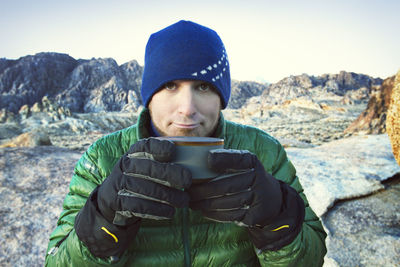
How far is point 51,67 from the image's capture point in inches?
3177

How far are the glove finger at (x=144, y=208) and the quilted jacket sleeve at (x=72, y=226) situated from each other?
44 centimetres

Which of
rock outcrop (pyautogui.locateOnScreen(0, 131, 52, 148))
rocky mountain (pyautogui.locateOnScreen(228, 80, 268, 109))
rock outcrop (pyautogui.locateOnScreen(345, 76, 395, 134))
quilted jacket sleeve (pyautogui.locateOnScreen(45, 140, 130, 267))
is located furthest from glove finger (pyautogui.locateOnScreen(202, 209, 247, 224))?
rocky mountain (pyautogui.locateOnScreen(228, 80, 268, 109))

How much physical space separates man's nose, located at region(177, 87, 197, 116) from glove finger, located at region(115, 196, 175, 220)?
1.71ft

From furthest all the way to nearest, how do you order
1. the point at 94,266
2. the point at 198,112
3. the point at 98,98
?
the point at 98,98 < the point at 198,112 < the point at 94,266

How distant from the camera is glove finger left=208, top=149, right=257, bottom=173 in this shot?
2.77 feet

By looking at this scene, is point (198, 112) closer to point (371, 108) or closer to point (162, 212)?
point (162, 212)

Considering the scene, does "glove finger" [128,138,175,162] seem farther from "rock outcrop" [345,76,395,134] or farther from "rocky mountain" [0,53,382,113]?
"rocky mountain" [0,53,382,113]

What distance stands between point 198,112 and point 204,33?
0.63 meters

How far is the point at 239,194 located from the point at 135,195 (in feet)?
1.42

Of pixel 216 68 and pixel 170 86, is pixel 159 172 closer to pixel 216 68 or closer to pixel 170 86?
pixel 170 86

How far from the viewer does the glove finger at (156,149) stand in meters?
0.82

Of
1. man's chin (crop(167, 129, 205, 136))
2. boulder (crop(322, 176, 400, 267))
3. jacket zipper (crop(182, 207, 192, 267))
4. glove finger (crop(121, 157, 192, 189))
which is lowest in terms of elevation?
boulder (crop(322, 176, 400, 267))

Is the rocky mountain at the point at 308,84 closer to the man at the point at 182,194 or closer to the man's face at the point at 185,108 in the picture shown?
the man at the point at 182,194

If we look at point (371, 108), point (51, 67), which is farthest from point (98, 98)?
point (371, 108)
